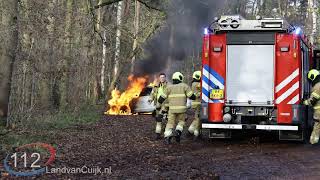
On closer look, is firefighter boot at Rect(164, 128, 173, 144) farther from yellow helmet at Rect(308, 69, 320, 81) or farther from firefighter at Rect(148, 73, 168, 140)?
yellow helmet at Rect(308, 69, 320, 81)

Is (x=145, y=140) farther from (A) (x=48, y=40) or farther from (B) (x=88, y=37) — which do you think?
(B) (x=88, y=37)

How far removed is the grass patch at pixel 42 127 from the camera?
407 inches

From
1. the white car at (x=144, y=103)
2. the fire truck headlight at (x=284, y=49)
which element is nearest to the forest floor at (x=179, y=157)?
the fire truck headlight at (x=284, y=49)

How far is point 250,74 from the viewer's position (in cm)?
1121

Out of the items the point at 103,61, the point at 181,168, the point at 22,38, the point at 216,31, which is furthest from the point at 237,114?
the point at 103,61

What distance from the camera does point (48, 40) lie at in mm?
17141

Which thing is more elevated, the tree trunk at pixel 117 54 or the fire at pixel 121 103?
the tree trunk at pixel 117 54

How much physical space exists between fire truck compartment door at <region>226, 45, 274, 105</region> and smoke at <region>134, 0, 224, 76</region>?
698 centimetres

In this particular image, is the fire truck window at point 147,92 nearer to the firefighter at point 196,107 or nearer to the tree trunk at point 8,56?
the firefighter at point 196,107

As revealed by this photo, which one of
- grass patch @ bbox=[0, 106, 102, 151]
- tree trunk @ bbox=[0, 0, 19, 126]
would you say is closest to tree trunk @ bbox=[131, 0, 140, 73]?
grass patch @ bbox=[0, 106, 102, 151]

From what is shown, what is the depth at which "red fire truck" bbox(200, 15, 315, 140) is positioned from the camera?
10.9m

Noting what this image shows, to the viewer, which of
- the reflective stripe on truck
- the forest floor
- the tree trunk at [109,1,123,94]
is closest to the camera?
the forest floor

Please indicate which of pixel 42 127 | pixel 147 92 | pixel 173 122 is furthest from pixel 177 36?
pixel 173 122

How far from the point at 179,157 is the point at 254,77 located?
9.70 ft
